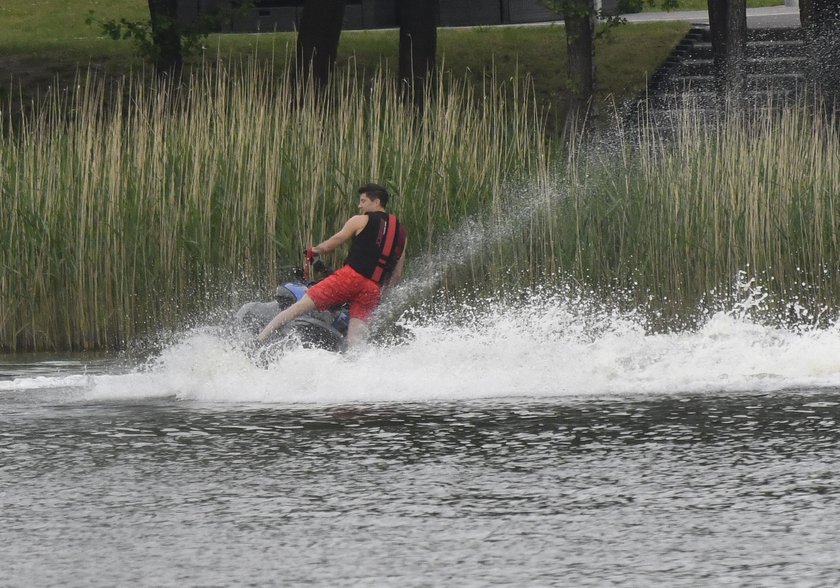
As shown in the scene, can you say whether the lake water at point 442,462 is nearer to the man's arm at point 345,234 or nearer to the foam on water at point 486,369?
the foam on water at point 486,369

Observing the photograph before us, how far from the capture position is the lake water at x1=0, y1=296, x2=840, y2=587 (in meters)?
6.80

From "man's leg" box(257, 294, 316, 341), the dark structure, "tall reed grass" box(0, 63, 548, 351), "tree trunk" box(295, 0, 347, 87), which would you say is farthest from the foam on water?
the dark structure

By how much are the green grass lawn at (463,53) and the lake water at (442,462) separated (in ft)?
53.7

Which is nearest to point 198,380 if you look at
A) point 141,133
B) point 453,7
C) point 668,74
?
point 141,133

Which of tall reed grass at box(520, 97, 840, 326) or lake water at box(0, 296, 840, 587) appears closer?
lake water at box(0, 296, 840, 587)

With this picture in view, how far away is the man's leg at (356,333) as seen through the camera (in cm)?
1214

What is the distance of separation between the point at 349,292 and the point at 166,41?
585 inches

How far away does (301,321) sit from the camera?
12086 mm

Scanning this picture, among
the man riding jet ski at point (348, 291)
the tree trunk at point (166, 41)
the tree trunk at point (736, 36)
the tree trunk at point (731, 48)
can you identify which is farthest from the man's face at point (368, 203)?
the tree trunk at point (166, 41)

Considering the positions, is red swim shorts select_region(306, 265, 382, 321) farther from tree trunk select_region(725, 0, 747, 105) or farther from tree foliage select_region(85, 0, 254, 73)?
tree foliage select_region(85, 0, 254, 73)

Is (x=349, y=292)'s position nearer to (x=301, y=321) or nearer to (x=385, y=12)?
(x=301, y=321)

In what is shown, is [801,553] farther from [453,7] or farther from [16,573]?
[453,7]

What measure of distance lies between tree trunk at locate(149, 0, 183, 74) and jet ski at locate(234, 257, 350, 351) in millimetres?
13915

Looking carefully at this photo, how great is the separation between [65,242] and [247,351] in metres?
3.88
